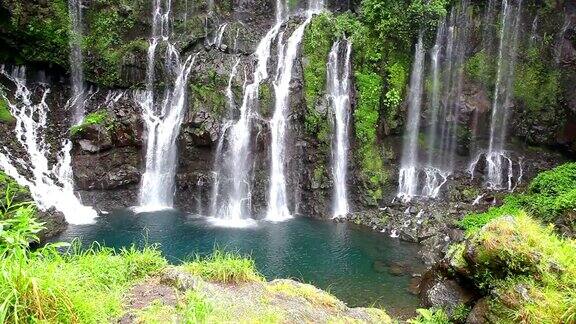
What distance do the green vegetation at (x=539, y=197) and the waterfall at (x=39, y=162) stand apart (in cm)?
1689

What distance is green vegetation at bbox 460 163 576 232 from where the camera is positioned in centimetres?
1767

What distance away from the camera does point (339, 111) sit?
2322 cm

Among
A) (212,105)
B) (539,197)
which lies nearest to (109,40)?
(212,105)

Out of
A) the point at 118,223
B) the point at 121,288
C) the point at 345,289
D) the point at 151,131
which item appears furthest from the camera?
the point at 151,131

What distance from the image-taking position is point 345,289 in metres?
14.8

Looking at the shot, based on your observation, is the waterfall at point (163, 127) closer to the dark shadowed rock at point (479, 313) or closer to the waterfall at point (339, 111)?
the waterfall at point (339, 111)

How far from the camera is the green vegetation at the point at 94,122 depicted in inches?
878

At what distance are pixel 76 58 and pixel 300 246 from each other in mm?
15861

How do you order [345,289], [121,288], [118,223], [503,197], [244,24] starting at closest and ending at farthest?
[121,288] < [345,289] < [118,223] < [503,197] < [244,24]

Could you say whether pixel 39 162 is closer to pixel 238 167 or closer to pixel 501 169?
pixel 238 167

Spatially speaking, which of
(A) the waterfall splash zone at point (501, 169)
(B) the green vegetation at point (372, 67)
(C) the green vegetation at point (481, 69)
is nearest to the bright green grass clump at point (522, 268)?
(B) the green vegetation at point (372, 67)

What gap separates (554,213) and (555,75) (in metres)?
Result: 11.2

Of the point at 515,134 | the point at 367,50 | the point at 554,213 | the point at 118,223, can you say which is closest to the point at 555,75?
the point at 515,134

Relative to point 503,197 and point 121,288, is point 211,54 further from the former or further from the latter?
point 121,288
